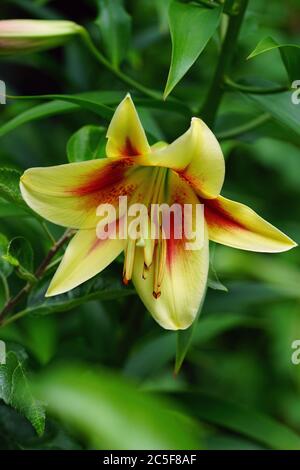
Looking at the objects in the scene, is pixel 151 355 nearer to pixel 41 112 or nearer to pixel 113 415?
pixel 41 112

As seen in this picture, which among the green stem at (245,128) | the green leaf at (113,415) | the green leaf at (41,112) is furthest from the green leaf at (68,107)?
the green leaf at (113,415)

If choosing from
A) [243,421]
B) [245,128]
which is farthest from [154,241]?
[243,421]

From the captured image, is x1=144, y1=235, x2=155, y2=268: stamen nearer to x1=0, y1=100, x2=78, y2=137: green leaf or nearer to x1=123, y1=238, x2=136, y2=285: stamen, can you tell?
x1=123, y1=238, x2=136, y2=285: stamen

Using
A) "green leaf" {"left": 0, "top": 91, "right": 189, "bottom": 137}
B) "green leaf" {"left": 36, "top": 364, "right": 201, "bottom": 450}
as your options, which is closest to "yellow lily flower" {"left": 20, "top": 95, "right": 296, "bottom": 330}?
"green leaf" {"left": 0, "top": 91, "right": 189, "bottom": 137}

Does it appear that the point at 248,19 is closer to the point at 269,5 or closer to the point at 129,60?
the point at 129,60
